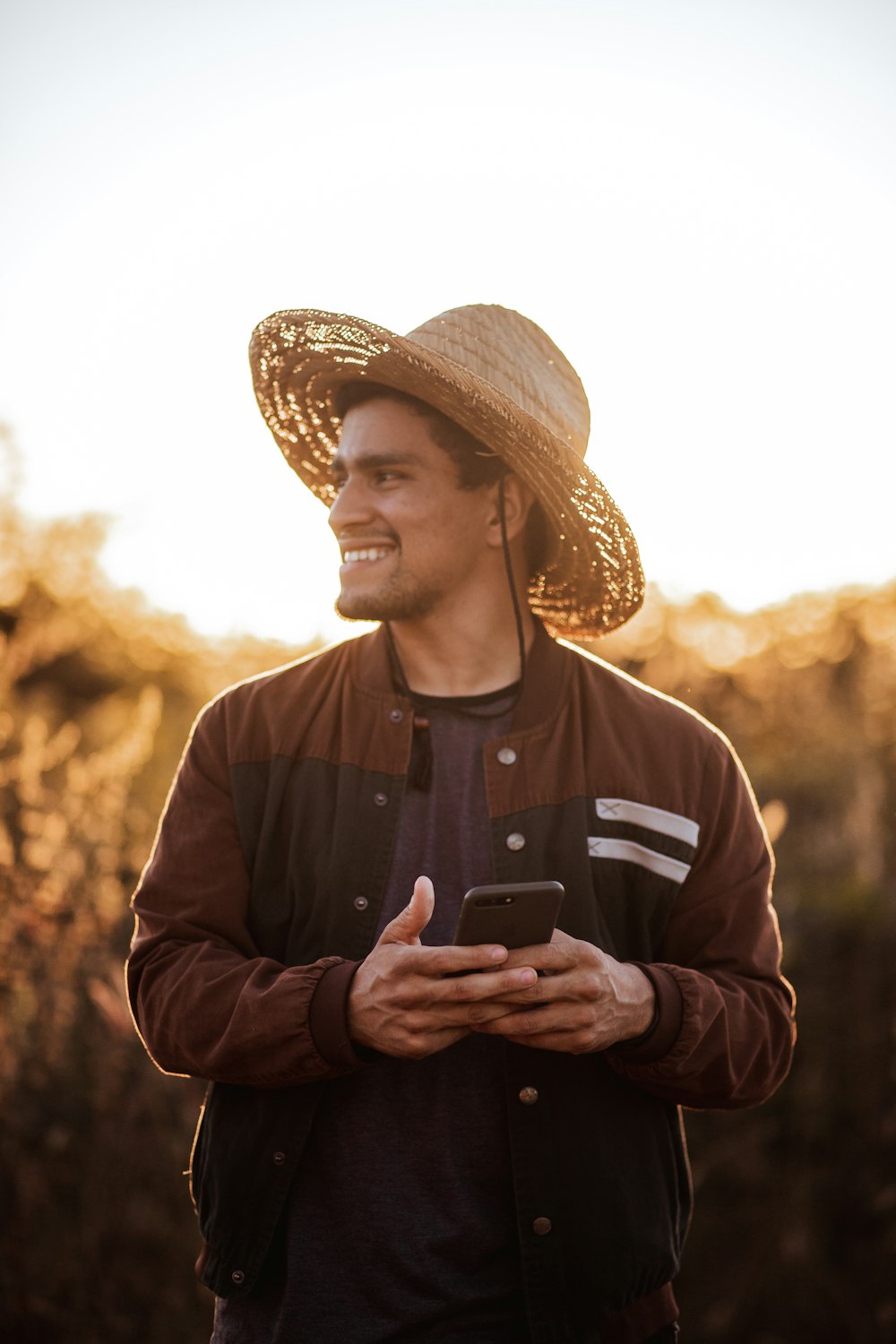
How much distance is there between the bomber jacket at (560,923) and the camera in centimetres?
218

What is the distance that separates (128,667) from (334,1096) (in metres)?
9.33

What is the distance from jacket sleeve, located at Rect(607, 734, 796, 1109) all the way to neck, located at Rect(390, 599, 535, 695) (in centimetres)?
55

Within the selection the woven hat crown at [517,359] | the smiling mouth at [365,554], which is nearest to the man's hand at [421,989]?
the smiling mouth at [365,554]

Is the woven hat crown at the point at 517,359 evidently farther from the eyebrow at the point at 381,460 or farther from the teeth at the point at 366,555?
the teeth at the point at 366,555

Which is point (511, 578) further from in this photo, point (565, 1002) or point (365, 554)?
point (565, 1002)

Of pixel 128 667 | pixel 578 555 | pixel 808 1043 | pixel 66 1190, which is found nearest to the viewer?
pixel 578 555

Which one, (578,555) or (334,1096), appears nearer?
(334,1096)

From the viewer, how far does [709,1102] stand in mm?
2381

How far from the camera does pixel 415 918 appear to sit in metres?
1.96

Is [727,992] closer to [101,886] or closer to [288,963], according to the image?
[288,963]

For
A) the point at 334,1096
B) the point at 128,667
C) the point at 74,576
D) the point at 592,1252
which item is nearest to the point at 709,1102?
the point at 592,1252

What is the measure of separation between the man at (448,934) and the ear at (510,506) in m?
0.01

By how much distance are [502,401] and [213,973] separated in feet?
4.72

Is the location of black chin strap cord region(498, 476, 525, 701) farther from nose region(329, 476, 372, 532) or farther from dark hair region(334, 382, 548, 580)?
nose region(329, 476, 372, 532)
